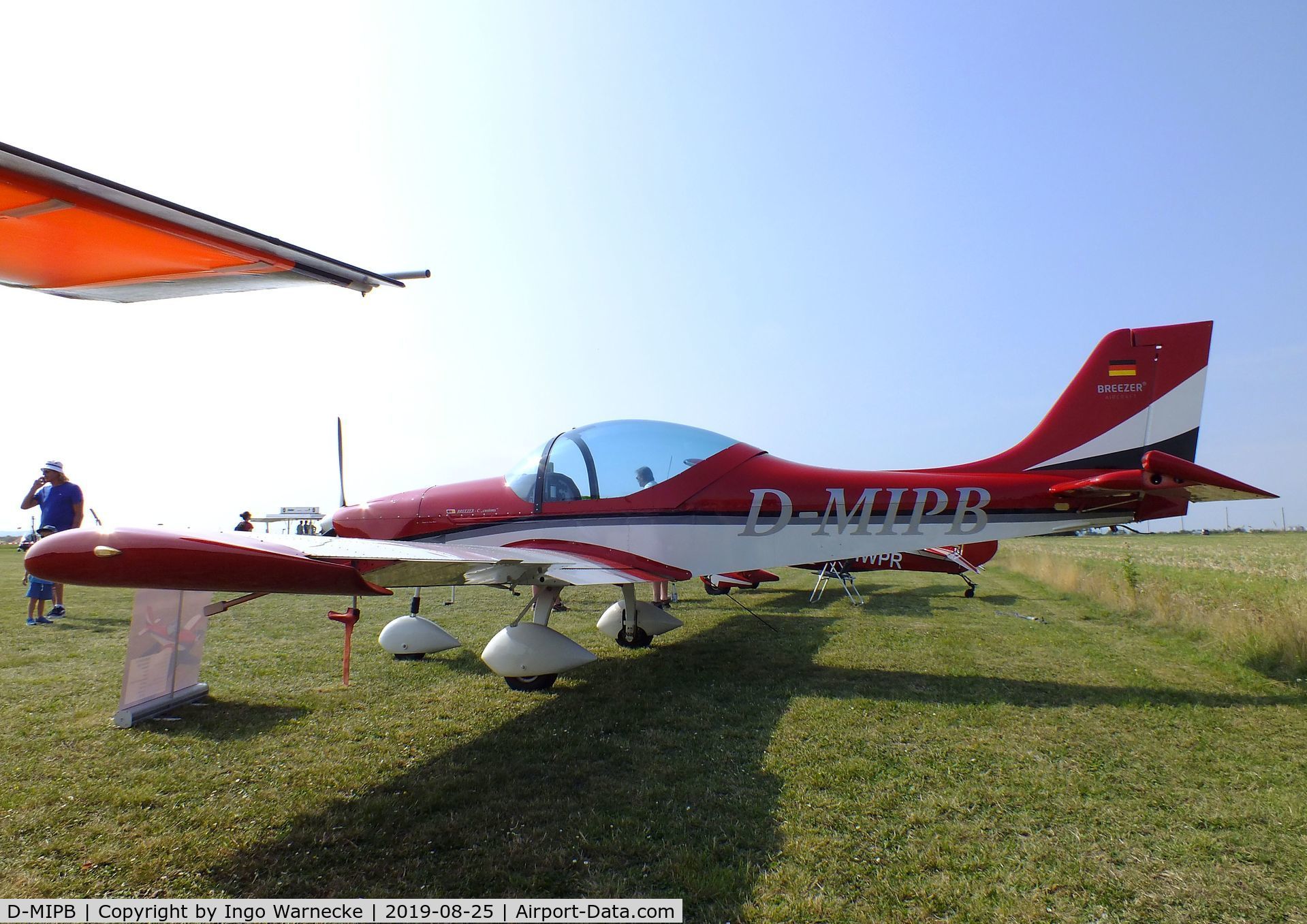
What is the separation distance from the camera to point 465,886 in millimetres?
2314

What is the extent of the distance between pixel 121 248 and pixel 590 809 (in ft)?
11.3

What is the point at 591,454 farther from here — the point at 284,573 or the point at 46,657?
the point at 46,657

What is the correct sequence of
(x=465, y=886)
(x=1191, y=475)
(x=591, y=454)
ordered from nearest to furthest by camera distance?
(x=465, y=886) < (x=1191, y=475) < (x=591, y=454)

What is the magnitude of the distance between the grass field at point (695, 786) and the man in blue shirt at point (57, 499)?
5.03 feet

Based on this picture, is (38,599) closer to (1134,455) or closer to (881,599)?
(1134,455)

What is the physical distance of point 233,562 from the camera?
2.85 metres

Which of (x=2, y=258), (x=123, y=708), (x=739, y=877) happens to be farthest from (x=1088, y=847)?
(x=2, y=258)

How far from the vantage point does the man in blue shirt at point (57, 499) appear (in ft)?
21.8

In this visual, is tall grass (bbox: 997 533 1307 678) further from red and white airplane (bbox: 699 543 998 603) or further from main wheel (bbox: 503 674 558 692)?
main wheel (bbox: 503 674 558 692)

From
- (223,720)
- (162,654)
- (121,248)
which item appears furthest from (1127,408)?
(162,654)

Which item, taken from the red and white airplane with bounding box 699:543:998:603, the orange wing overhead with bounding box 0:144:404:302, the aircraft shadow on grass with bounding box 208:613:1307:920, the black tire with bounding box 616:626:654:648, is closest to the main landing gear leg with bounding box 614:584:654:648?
the black tire with bounding box 616:626:654:648

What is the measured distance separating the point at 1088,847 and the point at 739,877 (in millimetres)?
1544

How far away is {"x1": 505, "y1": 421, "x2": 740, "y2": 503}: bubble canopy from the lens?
603 centimetres

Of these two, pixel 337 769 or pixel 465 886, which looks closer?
pixel 465 886
